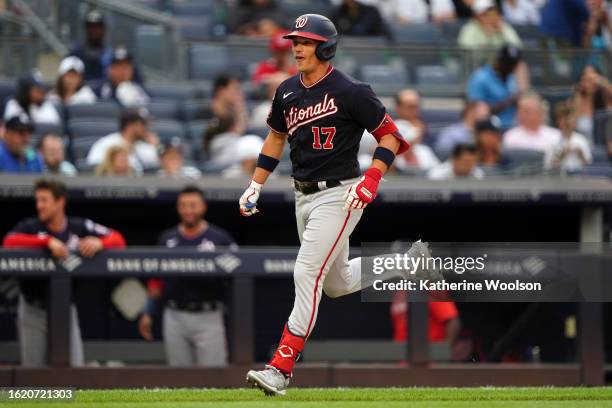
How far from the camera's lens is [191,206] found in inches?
336

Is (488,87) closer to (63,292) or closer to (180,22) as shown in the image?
(180,22)

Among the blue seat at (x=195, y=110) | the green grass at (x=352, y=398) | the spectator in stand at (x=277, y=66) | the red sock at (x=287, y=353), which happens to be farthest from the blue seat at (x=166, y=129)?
the red sock at (x=287, y=353)

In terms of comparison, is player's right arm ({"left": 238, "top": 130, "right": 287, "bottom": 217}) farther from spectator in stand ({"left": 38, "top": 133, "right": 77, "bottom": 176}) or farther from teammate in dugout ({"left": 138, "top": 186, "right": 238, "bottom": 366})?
spectator in stand ({"left": 38, "top": 133, "right": 77, "bottom": 176})

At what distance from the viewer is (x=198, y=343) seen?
8625 mm

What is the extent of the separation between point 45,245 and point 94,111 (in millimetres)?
2133

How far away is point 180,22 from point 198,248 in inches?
166

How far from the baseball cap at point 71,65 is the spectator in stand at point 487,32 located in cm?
352

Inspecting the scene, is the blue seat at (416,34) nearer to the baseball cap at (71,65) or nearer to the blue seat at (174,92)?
the blue seat at (174,92)

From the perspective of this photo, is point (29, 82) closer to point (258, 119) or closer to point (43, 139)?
point (43, 139)

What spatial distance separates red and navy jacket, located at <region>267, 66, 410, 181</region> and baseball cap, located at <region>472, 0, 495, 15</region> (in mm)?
6256

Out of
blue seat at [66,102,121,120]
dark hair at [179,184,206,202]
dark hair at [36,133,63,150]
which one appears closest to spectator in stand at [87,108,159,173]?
dark hair at [36,133,63,150]

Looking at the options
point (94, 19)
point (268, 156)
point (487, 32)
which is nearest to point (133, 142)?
point (94, 19)

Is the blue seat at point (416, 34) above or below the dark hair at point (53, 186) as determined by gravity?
above
